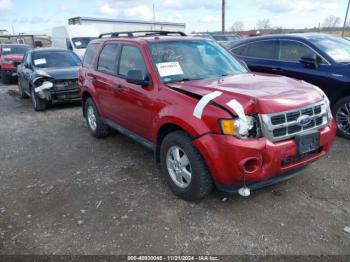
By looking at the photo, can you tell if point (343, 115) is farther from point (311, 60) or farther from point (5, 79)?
point (5, 79)

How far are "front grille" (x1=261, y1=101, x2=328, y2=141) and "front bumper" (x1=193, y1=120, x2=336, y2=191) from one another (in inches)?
3.1

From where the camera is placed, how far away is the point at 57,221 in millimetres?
3369

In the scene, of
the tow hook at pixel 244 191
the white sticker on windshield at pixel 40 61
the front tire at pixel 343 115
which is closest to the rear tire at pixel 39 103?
the white sticker on windshield at pixel 40 61

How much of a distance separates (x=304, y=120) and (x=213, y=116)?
97cm

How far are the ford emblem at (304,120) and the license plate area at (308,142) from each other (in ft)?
0.34

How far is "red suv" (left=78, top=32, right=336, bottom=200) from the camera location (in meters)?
2.98

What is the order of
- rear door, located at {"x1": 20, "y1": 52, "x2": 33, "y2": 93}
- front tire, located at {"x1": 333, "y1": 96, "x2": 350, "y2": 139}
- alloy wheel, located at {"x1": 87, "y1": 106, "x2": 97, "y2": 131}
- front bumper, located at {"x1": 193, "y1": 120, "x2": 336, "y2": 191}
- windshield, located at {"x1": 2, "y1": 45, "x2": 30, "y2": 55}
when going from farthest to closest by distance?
1. windshield, located at {"x1": 2, "y1": 45, "x2": 30, "y2": 55}
2. rear door, located at {"x1": 20, "y1": 52, "x2": 33, "y2": 93}
3. alloy wheel, located at {"x1": 87, "y1": 106, "x2": 97, "y2": 131}
4. front tire, located at {"x1": 333, "y1": 96, "x2": 350, "y2": 139}
5. front bumper, located at {"x1": 193, "y1": 120, "x2": 336, "y2": 191}

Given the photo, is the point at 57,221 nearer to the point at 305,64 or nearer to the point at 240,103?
the point at 240,103

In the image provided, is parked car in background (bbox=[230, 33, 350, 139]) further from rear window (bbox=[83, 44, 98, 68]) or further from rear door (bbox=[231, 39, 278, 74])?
rear window (bbox=[83, 44, 98, 68])

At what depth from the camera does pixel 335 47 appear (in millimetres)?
5828

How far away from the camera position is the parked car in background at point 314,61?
5.33 metres

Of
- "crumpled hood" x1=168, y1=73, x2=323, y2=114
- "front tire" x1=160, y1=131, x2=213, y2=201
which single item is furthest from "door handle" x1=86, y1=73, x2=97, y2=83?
"front tire" x1=160, y1=131, x2=213, y2=201

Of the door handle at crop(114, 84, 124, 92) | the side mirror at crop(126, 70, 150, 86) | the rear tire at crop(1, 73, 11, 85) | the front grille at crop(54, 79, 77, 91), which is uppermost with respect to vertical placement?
the side mirror at crop(126, 70, 150, 86)

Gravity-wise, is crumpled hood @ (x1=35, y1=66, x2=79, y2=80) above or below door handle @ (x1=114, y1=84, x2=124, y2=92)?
below
